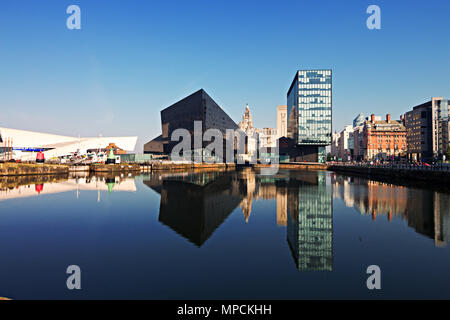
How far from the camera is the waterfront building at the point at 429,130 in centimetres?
14638

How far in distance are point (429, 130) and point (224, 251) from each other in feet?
595

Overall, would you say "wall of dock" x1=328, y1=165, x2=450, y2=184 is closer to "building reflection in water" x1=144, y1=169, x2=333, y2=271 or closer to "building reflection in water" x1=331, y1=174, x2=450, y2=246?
"building reflection in water" x1=331, y1=174, x2=450, y2=246

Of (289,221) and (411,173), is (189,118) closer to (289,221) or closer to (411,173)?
(411,173)

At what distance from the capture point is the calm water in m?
7.68

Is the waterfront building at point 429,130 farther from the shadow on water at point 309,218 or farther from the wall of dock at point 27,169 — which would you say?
the wall of dock at point 27,169

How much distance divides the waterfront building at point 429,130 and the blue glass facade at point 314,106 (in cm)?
7008

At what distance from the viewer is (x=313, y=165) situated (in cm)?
10500

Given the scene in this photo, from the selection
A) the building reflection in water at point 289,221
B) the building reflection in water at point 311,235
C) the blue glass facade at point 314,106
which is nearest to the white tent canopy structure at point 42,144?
the blue glass facade at point 314,106

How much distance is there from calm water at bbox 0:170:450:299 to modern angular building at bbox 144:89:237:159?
89.1 m

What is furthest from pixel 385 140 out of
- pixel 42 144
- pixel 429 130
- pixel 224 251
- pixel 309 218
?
pixel 224 251

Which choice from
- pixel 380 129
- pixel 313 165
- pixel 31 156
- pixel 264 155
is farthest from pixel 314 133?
pixel 31 156

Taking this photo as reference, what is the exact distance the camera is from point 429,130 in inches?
5994

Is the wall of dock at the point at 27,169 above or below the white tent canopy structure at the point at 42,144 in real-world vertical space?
below

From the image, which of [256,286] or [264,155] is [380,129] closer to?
[264,155]
